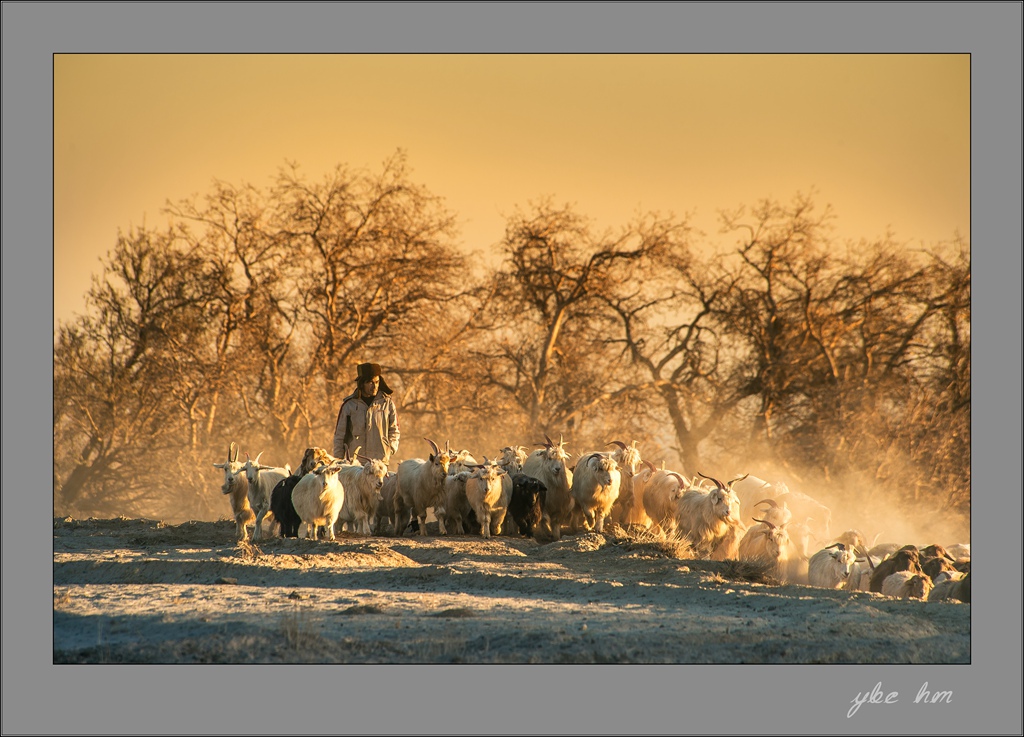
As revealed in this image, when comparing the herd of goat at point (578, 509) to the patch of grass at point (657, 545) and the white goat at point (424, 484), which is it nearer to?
the white goat at point (424, 484)

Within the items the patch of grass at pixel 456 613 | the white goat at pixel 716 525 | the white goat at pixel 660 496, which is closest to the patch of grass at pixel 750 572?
the white goat at pixel 716 525

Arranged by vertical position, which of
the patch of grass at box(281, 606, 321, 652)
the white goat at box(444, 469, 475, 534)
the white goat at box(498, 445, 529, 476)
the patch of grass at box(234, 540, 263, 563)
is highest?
the white goat at box(498, 445, 529, 476)

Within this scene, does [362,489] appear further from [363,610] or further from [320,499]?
[363,610]

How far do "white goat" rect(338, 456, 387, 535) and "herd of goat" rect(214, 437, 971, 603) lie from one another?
0.01 m

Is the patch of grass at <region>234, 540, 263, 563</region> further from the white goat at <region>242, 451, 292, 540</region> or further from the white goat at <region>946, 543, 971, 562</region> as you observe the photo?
the white goat at <region>946, 543, 971, 562</region>

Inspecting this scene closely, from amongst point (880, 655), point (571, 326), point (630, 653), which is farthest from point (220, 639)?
point (571, 326)

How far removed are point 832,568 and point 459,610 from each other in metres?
6.10

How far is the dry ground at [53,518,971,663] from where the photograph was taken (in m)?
11.2

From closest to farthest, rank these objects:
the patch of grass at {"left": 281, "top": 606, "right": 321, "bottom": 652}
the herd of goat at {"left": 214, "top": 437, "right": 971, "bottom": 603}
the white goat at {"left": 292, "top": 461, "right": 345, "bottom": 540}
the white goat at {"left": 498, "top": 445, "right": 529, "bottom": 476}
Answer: the patch of grass at {"left": 281, "top": 606, "right": 321, "bottom": 652}
the white goat at {"left": 292, "top": 461, "right": 345, "bottom": 540}
the herd of goat at {"left": 214, "top": 437, "right": 971, "bottom": 603}
the white goat at {"left": 498, "top": 445, "right": 529, "bottom": 476}

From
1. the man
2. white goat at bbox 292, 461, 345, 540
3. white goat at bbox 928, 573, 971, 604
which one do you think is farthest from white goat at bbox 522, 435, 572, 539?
white goat at bbox 928, 573, 971, 604

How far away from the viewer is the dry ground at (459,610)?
36.8ft

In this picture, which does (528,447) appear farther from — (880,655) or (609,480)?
(880,655)

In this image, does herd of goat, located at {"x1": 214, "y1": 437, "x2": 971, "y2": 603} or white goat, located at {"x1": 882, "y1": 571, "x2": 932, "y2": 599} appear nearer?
white goat, located at {"x1": 882, "y1": 571, "x2": 932, "y2": 599}

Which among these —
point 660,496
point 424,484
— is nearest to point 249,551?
point 424,484
